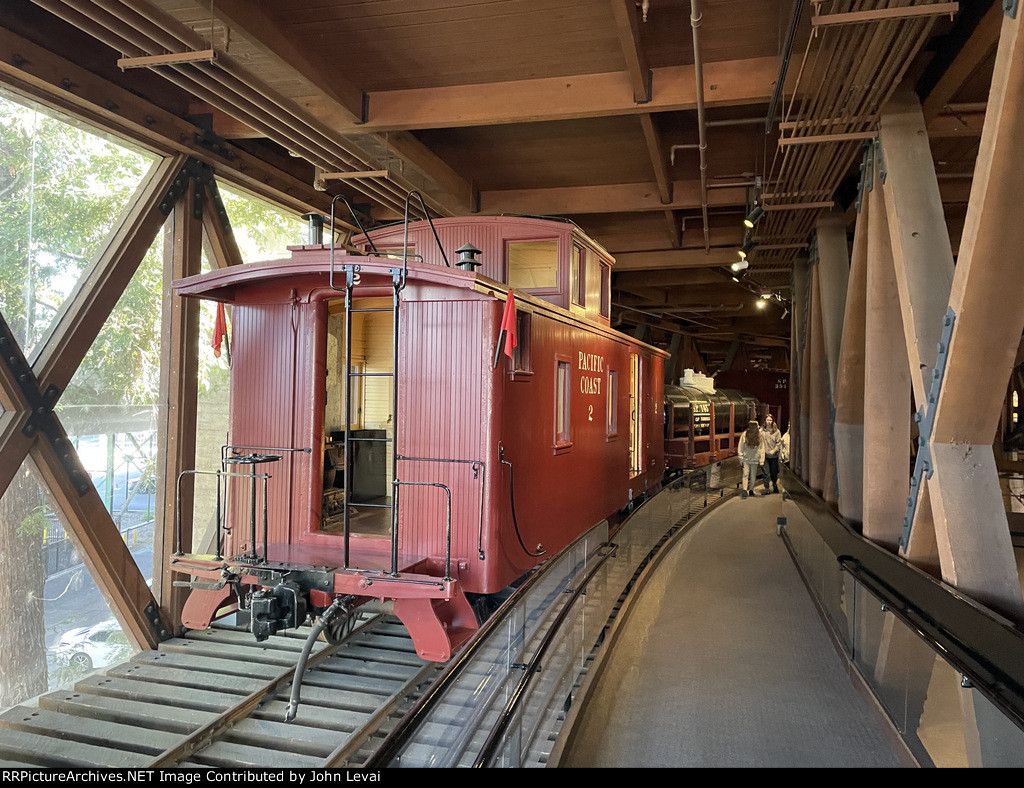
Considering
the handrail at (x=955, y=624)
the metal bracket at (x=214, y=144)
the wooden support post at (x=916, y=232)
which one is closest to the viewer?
the handrail at (x=955, y=624)

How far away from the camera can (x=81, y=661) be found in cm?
561

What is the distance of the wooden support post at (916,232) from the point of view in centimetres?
388

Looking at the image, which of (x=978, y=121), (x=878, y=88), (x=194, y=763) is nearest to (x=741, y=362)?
(x=978, y=121)

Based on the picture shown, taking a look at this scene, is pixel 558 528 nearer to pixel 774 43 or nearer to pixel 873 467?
pixel 873 467

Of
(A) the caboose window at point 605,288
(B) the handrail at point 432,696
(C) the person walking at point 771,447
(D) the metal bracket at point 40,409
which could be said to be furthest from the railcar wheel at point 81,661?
(C) the person walking at point 771,447

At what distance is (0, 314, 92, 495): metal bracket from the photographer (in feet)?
15.7

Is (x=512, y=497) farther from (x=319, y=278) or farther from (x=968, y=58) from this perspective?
(x=968, y=58)

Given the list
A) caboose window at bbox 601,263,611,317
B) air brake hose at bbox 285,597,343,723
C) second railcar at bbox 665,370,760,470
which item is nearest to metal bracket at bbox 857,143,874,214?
caboose window at bbox 601,263,611,317

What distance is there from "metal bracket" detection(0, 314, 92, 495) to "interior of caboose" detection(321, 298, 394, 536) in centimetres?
208

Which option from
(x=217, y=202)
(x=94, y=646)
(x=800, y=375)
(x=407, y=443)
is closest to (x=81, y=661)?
(x=94, y=646)

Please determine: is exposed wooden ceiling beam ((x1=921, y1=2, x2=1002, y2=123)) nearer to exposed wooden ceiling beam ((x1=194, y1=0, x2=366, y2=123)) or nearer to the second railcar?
exposed wooden ceiling beam ((x1=194, y1=0, x2=366, y2=123))

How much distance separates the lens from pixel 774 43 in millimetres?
5355

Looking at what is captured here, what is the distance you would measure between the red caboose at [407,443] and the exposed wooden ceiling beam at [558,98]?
112 cm

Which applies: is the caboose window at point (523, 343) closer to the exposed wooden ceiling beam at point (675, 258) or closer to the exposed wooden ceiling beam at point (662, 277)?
the exposed wooden ceiling beam at point (675, 258)
